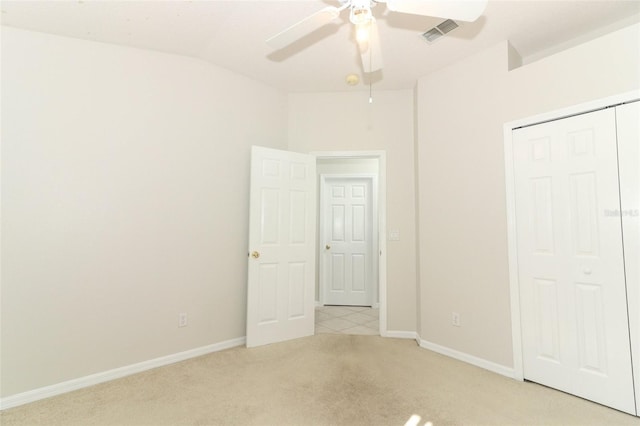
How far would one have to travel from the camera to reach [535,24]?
2.40m

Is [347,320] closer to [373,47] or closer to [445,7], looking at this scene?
[373,47]

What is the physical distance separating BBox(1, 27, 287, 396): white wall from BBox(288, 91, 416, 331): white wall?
0.84 metres

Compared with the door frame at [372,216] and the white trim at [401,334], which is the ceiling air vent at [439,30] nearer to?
the door frame at [372,216]

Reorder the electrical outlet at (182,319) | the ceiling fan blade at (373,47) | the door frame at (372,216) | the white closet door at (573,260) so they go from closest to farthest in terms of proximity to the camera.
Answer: the ceiling fan blade at (373,47) < the white closet door at (573,260) < the electrical outlet at (182,319) < the door frame at (372,216)

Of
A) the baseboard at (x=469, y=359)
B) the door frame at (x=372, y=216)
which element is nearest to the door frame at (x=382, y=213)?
the baseboard at (x=469, y=359)

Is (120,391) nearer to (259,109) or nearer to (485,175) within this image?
(259,109)

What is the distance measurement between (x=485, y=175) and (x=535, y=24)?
1188mm

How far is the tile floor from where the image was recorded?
143 inches

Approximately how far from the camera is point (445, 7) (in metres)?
1.49

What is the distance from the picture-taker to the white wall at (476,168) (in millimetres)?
2229

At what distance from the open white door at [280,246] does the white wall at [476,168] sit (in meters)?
1.22

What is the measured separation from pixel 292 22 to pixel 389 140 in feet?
5.38

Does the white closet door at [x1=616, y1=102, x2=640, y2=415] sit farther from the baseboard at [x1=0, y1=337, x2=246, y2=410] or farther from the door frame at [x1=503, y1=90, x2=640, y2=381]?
the baseboard at [x1=0, y1=337, x2=246, y2=410]

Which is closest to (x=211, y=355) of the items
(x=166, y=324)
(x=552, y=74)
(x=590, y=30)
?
(x=166, y=324)
